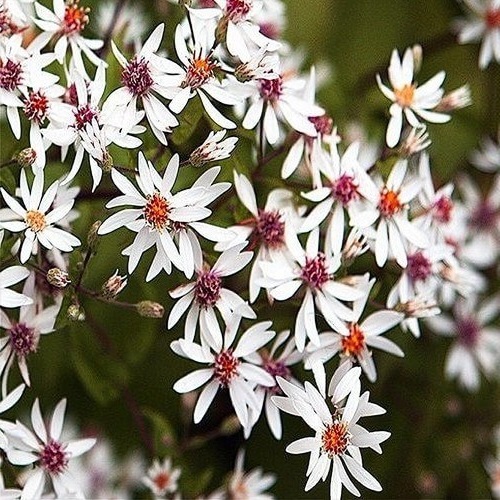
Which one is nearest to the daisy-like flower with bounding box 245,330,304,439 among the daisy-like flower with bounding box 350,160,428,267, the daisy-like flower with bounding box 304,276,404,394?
the daisy-like flower with bounding box 304,276,404,394

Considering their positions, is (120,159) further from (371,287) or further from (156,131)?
(371,287)

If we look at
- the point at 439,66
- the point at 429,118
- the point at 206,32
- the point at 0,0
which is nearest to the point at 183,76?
the point at 206,32

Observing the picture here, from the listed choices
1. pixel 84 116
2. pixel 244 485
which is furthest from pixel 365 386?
pixel 84 116

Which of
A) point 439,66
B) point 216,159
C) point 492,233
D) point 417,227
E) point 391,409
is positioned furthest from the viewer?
point 439,66

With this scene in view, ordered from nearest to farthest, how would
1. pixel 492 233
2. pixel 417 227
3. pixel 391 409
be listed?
pixel 417 227 < pixel 391 409 < pixel 492 233

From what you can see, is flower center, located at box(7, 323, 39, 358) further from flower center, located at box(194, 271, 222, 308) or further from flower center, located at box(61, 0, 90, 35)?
flower center, located at box(61, 0, 90, 35)

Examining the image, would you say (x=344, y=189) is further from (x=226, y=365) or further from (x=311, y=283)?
(x=226, y=365)

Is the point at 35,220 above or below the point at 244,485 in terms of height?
above

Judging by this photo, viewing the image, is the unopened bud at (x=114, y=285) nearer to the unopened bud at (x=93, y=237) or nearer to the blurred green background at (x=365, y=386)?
the unopened bud at (x=93, y=237)
